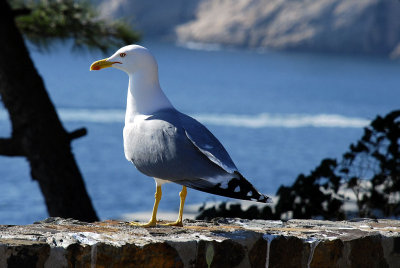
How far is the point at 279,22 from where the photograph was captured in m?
43.1

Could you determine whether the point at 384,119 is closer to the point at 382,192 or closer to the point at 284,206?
the point at 382,192

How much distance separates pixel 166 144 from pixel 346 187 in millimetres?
1606

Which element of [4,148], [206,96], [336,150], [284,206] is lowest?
[284,206]

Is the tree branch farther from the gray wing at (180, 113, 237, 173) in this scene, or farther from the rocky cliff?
the rocky cliff

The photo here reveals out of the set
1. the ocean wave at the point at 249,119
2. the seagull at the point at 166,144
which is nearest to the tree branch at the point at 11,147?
the seagull at the point at 166,144

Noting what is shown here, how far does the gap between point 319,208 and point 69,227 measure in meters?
1.49

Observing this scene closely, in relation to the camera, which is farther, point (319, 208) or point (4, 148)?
point (4, 148)

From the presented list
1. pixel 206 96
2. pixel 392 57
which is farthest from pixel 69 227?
pixel 392 57

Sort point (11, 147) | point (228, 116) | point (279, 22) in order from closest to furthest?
point (11, 147)
point (228, 116)
point (279, 22)

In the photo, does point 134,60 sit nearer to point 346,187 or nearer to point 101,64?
point 101,64

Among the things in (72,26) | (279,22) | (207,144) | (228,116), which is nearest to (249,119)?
(228,116)

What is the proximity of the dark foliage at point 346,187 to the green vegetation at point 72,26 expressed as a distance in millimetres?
1445

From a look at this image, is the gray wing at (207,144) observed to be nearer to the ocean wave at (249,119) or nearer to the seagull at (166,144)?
the seagull at (166,144)

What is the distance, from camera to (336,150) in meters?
9.83
